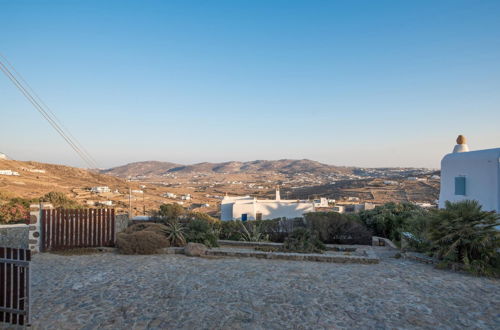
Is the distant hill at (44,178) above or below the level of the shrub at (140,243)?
above

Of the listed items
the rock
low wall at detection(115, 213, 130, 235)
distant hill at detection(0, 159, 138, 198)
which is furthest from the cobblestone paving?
distant hill at detection(0, 159, 138, 198)

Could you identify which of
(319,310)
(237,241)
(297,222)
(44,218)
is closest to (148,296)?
(319,310)

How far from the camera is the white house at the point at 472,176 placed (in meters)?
12.5

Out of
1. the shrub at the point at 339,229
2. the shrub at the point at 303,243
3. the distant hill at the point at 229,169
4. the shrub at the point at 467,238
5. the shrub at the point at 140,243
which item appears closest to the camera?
the shrub at the point at 467,238

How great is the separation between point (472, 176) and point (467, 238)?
657 centimetres

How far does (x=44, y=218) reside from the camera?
10727 mm

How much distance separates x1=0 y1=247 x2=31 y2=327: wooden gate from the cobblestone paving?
0.37m

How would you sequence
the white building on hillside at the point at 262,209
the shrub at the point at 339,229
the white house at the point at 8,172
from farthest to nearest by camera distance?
the white house at the point at 8,172 → the white building on hillside at the point at 262,209 → the shrub at the point at 339,229

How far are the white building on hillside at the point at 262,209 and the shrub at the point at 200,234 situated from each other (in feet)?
48.2

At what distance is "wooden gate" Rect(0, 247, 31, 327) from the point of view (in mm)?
4801

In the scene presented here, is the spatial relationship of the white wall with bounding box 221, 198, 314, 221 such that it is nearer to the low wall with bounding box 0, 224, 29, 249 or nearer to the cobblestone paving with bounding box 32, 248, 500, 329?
the low wall with bounding box 0, 224, 29, 249

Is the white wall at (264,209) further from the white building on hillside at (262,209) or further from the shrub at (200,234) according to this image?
the shrub at (200,234)

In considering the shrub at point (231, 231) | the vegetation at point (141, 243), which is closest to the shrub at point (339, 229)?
the shrub at point (231, 231)

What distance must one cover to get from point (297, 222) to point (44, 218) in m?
10.2
